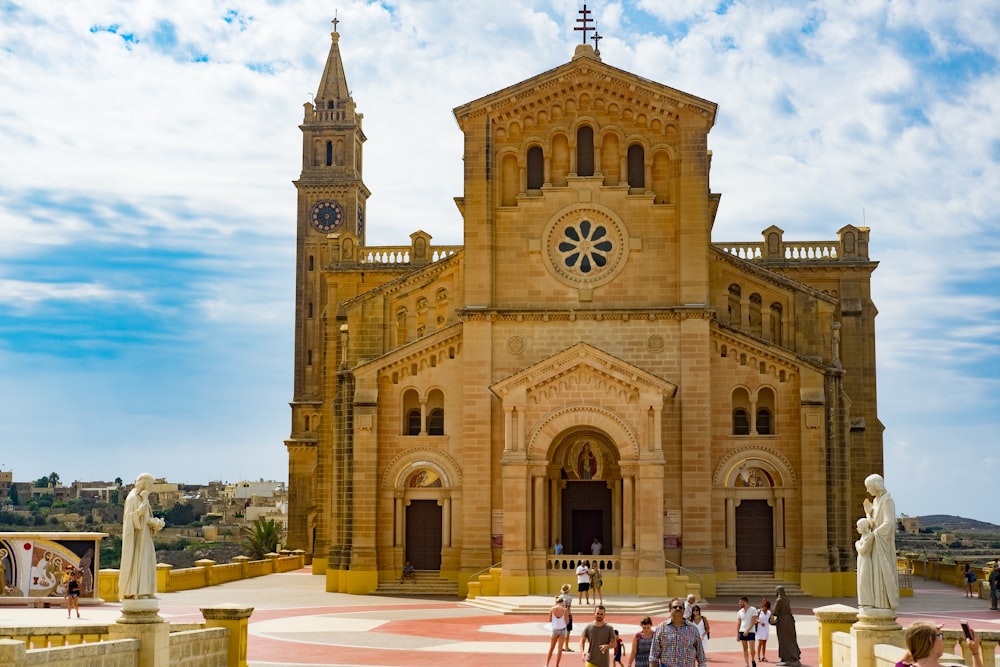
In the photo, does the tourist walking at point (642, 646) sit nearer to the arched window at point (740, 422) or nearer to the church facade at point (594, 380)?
the church facade at point (594, 380)

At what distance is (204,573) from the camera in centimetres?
5400

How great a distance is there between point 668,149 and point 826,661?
2809 centimetres

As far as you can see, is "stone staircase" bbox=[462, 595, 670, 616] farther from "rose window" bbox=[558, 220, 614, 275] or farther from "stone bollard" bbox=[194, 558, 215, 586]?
"stone bollard" bbox=[194, 558, 215, 586]

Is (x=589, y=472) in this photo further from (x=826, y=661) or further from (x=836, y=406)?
(x=826, y=661)

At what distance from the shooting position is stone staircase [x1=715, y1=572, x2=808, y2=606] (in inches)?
1919

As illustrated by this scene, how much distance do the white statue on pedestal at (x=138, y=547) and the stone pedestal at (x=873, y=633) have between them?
1238 centimetres

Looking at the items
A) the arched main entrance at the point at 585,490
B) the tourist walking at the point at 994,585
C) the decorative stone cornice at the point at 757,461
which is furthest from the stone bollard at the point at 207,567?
the tourist walking at the point at 994,585

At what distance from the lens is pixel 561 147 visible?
172 feet

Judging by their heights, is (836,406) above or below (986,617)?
above

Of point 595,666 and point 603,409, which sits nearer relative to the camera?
point 595,666

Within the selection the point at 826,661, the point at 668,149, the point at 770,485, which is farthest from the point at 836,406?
the point at 826,661

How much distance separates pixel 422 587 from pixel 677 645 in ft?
101

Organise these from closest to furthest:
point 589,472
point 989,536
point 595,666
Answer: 1. point 595,666
2. point 589,472
3. point 989,536

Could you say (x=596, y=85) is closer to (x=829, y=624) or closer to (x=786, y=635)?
(x=786, y=635)
